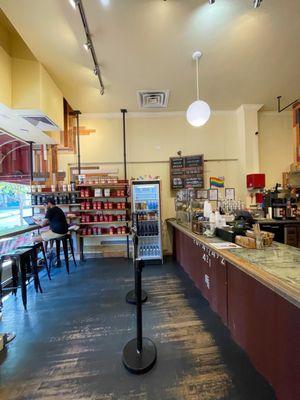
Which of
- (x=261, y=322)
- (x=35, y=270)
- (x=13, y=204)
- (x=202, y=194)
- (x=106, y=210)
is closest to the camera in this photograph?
(x=261, y=322)

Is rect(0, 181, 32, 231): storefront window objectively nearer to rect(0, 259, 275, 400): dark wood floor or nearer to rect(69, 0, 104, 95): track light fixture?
rect(0, 259, 275, 400): dark wood floor

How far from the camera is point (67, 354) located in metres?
2.05

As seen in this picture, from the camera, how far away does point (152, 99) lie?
459 cm

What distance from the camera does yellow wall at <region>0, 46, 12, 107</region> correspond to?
292 centimetres

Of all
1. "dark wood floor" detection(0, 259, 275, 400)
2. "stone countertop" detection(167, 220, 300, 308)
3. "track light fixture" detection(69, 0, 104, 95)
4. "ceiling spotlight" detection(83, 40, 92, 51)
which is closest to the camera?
"stone countertop" detection(167, 220, 300, 308)

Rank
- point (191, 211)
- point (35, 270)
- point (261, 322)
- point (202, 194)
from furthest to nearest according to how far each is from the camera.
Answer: point (202, 194) → point (191, 211) → point (35, 270) → point (261, 322)

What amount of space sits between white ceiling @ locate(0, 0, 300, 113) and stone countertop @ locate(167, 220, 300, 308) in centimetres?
282

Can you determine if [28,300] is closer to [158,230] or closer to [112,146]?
[158,230]

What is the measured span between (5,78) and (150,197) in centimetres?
347

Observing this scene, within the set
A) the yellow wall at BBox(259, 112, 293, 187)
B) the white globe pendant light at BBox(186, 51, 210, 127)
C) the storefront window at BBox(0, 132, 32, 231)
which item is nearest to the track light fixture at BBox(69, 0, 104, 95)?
the white globe pendant light at BBox(186, 51, 210, 127)

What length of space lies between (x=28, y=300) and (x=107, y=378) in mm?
2083

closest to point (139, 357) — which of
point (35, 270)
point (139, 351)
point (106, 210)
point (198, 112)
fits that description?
point (139, 351)

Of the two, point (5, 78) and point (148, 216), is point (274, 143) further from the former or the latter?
point (5, 78)

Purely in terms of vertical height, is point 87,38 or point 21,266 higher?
point 87,38
